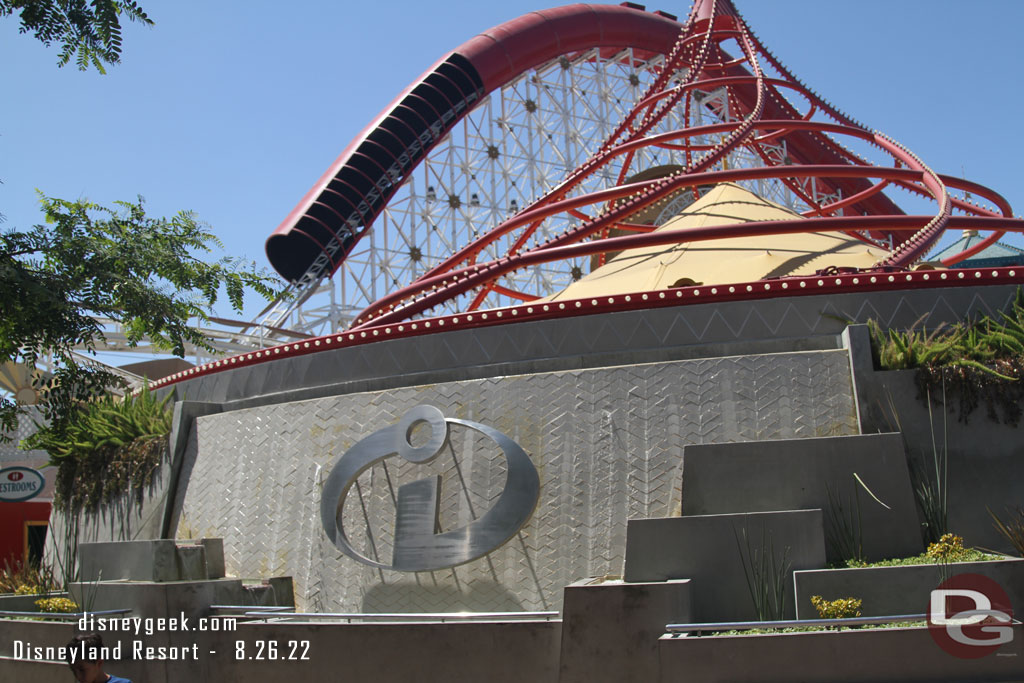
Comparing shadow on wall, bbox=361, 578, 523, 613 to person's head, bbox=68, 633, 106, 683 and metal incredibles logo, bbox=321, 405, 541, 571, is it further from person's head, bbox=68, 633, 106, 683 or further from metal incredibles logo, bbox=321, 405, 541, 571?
person's head, bbox=68, 633, 106, 683

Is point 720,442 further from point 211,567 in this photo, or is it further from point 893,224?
point 211,567

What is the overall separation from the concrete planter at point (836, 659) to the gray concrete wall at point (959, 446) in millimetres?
3163

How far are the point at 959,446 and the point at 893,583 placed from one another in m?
2.91

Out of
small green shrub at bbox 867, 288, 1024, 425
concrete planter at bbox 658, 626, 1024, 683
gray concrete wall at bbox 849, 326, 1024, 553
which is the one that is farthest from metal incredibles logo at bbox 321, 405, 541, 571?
small green shrub at bbox 867, 288, 1024, 425

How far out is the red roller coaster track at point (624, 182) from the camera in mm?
13188

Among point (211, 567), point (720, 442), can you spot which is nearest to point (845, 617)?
point (720, 442)

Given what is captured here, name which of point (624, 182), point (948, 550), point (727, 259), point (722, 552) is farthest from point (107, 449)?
point (624, 182)

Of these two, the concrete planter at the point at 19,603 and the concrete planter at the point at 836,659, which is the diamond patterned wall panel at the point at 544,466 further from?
the concrete planter at the point at 836,659

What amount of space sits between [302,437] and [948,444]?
780 centimetres

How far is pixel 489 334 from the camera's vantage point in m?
12.9

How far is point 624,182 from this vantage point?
2608 cm

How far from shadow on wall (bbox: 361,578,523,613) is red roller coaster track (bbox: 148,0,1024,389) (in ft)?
11.5

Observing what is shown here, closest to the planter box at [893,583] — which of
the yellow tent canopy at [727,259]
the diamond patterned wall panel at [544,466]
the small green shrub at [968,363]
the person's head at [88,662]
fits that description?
the diamond patterned wall panel at [544,466]

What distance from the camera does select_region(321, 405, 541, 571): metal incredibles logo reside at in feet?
35.8
